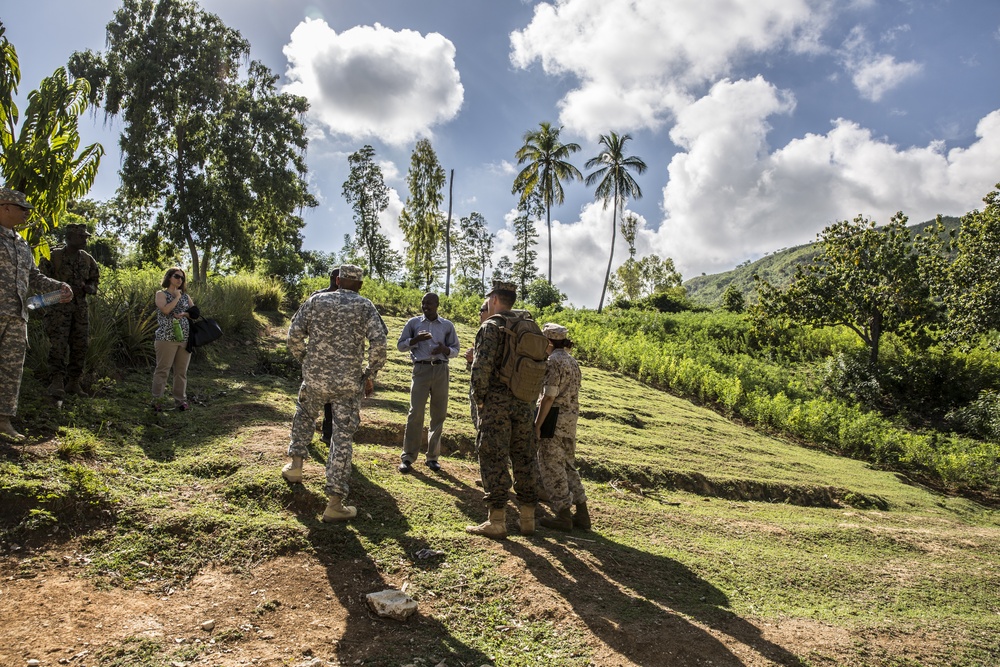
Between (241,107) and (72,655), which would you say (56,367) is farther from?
(241,107)

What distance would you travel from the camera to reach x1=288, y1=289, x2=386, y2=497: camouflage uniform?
14.2 ft

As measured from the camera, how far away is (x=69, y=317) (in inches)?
227

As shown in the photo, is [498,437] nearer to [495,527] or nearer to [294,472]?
[495,527]

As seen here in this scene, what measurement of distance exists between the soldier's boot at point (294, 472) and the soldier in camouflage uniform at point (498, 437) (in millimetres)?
1440

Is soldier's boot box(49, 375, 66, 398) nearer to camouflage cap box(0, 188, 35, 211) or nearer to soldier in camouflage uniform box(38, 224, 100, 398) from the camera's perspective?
soldier in camouflage uniform box(38, 224, 100, 398)

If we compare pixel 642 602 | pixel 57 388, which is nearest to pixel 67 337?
pixel 57 388

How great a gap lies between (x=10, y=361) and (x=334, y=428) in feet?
8.54

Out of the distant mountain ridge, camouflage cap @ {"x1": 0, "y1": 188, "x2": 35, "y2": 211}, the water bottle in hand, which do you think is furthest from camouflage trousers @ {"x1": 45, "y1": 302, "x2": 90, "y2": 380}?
the distant mountain ridge

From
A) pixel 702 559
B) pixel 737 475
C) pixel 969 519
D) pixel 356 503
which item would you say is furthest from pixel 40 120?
pixel 969 519

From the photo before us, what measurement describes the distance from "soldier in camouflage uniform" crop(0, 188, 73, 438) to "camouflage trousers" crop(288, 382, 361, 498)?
6.83ft

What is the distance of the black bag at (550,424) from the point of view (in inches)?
199

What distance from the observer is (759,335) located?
24.4 m

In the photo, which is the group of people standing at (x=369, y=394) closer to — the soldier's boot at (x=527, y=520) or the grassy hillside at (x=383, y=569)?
the soldier's boot at (x=527, y=520)

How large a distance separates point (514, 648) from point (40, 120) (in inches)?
284
